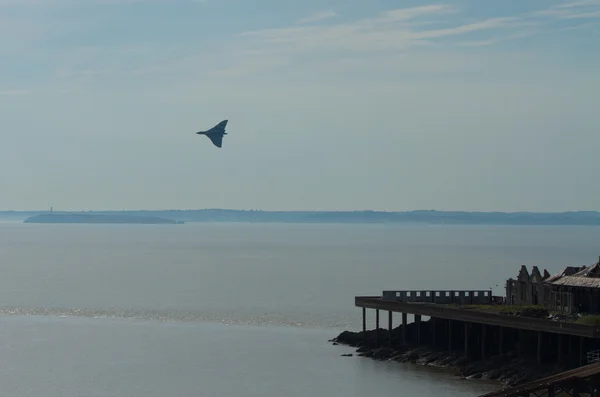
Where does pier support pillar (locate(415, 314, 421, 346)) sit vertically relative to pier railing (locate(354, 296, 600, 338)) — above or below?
below

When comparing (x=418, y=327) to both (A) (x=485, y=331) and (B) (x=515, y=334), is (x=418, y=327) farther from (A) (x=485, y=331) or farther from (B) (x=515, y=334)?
(B) (x=515, y=334)

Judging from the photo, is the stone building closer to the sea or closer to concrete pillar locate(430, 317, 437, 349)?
concrete pillar locate(430, 317, 437, 349)

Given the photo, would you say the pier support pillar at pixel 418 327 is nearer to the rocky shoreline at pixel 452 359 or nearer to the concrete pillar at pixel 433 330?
the rocky shoreline at pixel 452 359

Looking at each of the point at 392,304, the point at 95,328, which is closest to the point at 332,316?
the point at 95,328

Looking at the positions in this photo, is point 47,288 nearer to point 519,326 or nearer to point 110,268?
point 110,268

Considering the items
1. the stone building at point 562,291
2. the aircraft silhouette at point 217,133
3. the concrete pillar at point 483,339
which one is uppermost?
the aircraft silhouette at point 217,133

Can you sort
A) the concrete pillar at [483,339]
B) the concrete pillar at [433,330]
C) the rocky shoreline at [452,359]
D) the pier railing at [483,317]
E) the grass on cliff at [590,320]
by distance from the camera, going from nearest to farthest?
1. the pier railing at [483,317]
2. the grass on cliff at [590,320]
3. the rocky shoreline at [452,359]
4. the concrete pillar at [483,339]
5. the concrete pillar at [433,330]

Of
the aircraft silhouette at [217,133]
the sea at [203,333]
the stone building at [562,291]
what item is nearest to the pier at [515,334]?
the stone building at [562,291]

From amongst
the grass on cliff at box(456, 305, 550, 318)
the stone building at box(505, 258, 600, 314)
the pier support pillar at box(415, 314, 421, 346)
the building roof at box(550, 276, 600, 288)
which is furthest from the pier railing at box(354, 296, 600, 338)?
the building roof at box(550, 276, 600, 288)
